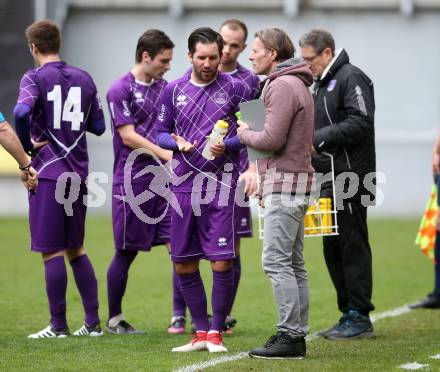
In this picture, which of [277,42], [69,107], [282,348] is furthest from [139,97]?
[282,348]

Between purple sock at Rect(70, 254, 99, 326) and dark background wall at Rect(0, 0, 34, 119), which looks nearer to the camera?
purple sock at Rect(70, 254, 99, 326)

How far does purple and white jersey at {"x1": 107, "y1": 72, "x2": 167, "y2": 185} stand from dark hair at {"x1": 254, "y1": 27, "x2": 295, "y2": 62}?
176 centimetres

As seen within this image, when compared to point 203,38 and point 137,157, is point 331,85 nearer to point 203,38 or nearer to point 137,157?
point 203,38

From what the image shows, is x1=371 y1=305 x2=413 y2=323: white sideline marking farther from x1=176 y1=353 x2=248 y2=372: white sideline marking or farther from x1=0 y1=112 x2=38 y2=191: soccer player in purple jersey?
x1=0 y1=112 x2=38 y2=191: soccer player in purple jersey

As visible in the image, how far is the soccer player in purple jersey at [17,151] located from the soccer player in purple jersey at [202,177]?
979 millimetres

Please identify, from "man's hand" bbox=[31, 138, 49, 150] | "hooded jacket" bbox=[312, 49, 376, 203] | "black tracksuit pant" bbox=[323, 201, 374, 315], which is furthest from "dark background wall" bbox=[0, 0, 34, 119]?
"black tracksuit pant" bbox=[323, 201, 374, 315]

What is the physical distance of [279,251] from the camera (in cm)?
673

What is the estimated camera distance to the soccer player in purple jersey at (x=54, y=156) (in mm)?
7953

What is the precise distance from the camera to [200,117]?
7.24 meters

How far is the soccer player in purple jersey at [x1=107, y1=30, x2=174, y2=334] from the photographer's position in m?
8.38

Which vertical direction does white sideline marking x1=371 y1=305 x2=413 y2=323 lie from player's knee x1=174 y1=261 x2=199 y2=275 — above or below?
below

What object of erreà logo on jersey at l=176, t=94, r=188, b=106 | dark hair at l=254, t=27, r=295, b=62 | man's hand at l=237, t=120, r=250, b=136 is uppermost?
dark hair at l=254, t=27, r=295, b=62

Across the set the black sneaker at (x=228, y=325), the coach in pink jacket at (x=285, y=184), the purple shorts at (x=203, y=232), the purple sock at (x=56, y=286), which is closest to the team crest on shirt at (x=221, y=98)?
the coach in pink jacket at (x=285, y=184)

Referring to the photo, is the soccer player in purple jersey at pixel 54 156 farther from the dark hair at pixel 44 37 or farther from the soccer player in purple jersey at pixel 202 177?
the soccer player in purple jersey at pixel 202 177
